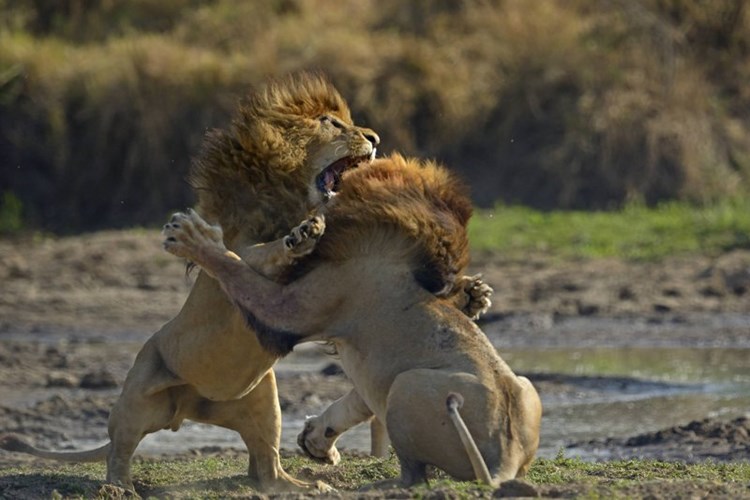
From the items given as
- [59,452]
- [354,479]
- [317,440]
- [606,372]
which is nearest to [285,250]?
[317,440]

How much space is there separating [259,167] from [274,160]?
0.07 metres

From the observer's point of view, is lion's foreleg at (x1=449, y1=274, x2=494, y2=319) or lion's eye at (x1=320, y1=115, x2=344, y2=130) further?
lion's eye at (x1=320, y1=115, x2=344, y2=130)

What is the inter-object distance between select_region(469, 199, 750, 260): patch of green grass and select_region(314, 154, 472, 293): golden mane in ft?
26.5

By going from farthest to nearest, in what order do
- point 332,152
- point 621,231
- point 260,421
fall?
point 621,231, point 260,421, point 332,152

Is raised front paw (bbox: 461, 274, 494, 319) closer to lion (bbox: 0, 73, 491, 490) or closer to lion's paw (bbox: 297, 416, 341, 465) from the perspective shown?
lion (bbox: 0, 73, 491, 490)

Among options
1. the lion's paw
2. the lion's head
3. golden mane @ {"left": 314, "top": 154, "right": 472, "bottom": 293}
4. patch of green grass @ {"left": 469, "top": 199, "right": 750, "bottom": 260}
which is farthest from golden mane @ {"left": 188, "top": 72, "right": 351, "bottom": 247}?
patch of green grass @ {"left": 469, "top": 199, "right": 750, "bottom": 260}

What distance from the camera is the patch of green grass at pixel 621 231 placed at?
46.0ft

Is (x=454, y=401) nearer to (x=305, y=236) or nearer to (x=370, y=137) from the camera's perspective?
(x=305, y=236)

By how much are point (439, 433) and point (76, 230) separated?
1091 cm

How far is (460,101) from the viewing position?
54.2ft

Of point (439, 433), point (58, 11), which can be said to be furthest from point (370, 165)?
point (58, 11)

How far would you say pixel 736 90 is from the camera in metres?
17.0

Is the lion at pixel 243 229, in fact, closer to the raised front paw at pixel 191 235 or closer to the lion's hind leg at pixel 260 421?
the lion's hind leg at pixel 260 421

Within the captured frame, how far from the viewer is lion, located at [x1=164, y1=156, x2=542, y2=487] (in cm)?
560
